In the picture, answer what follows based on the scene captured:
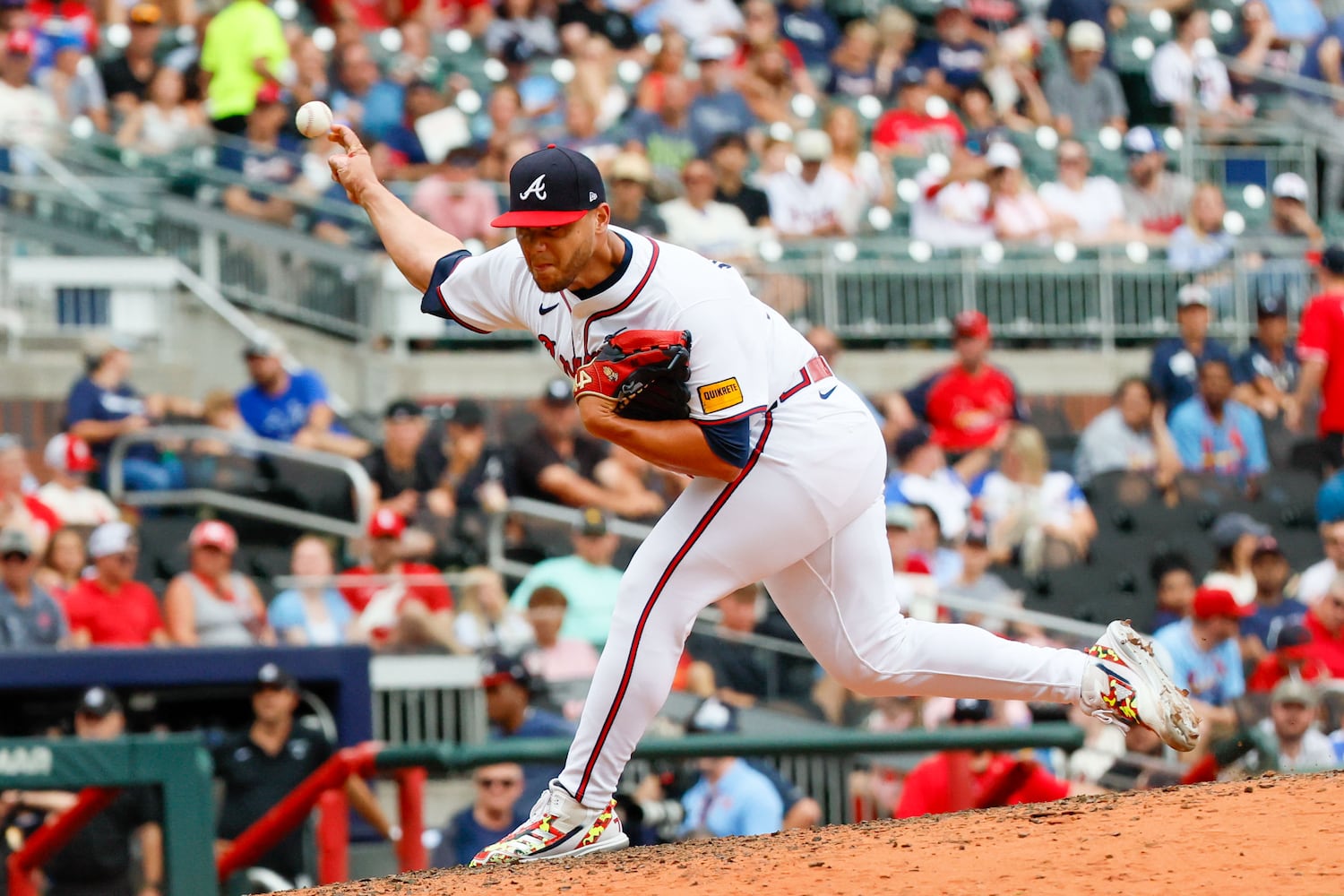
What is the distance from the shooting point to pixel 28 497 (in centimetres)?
873

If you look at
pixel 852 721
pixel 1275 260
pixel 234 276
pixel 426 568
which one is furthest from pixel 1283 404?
pixel 234 276

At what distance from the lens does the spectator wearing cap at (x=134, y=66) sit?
12070 millimetres

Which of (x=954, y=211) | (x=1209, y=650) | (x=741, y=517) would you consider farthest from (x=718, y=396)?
(x=954, y=211)

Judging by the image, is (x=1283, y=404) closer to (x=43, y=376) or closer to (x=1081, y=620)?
(x=1081, y=620)

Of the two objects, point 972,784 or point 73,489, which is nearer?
point 972,784

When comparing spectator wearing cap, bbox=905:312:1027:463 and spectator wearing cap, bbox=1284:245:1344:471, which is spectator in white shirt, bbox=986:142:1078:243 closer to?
spectator wearing cap, bbox=905:312:1027:463

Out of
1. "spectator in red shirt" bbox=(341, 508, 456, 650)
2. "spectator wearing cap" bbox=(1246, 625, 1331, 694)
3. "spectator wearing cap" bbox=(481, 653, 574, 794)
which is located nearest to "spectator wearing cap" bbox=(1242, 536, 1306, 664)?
"spectator wearing cap" bbox=(1246, 625, 1331, 694)

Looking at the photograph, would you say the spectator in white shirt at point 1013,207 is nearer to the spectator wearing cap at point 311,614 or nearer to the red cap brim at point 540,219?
the spectator wearing cap at point 311,614

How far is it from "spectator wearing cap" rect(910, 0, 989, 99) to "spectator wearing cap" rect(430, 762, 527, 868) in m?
8.12

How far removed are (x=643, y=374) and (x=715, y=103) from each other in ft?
28.2

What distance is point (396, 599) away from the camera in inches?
327

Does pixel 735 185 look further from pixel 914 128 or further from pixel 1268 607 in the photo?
pixel 1268 607

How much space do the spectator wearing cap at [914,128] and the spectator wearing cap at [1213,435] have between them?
309cm

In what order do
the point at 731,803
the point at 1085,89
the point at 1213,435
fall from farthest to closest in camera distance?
the point at 1085,89
the point at 1213,435
the point at 731,803
